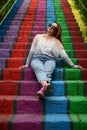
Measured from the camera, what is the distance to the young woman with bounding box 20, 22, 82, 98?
5.27 m

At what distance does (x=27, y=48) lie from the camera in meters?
6.96

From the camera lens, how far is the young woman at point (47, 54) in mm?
5273

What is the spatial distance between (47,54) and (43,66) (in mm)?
368

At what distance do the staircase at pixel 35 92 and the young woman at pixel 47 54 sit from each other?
16 centimetres

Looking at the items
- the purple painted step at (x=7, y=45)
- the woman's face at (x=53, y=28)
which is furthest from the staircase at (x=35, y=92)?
the woman's face at (x=53, y=28)

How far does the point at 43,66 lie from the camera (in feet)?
17.6

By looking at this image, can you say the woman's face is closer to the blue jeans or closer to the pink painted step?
the blue jeans

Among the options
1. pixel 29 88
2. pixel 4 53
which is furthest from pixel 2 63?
pixel 29 88

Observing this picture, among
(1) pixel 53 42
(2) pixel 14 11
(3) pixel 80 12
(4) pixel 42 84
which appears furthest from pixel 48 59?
(2) pixel 14 11

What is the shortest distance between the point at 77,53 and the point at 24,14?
190 inches

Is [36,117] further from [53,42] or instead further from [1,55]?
[1,55]

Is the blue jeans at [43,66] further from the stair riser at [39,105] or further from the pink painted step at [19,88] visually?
the stair riser at [39,105]

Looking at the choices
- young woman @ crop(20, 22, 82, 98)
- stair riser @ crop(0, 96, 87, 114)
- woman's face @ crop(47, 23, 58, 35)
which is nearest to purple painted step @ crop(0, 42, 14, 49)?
young woman @ crop(20, 22, 82, 98)

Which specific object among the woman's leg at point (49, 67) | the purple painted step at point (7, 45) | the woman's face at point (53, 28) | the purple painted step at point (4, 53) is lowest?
the purple painted step at point (7, 45)
